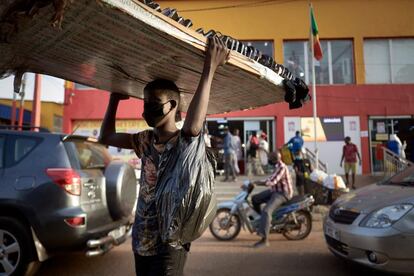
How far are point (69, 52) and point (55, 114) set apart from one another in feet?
53.9

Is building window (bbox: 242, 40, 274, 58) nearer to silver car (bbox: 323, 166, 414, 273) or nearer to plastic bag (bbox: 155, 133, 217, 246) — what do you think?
silver car (bbox: 323, 166, 414, 273)

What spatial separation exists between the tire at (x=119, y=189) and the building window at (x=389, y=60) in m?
14.8

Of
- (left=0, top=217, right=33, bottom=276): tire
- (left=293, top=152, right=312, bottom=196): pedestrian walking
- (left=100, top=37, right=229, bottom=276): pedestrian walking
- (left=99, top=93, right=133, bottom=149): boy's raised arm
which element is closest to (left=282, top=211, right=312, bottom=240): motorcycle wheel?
(left=293, top=152, right=312, bottom=196): pedestrian walking

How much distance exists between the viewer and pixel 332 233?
508 cm

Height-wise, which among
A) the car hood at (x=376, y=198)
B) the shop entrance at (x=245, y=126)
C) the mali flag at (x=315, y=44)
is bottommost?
the car hood at (x=376, y=198)

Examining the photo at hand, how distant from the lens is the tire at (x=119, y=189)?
489 cm

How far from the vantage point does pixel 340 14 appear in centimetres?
1719

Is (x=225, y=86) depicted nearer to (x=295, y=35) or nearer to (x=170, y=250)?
(x=170, y=250)

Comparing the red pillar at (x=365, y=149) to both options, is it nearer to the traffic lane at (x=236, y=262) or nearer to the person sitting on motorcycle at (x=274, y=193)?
the traffic lane at (x=236, y=262)

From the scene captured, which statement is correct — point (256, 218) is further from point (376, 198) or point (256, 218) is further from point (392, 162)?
point (392, 162)

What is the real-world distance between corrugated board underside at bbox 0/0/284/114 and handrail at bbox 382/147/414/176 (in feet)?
37.6

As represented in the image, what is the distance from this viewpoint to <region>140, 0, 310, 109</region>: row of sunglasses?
5.80ft

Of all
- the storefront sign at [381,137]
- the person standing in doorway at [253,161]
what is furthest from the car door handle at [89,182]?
the storefront sign at [381,137]

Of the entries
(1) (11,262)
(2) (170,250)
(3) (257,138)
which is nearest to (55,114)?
(3) (257,138)
